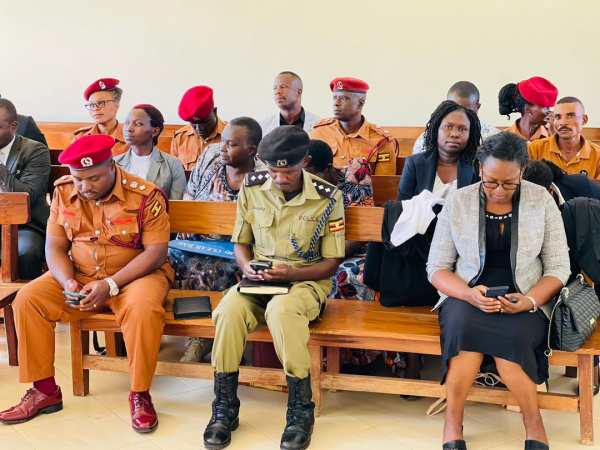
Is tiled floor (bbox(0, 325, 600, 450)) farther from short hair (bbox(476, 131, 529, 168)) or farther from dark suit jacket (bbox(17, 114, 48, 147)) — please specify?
dark suit jacket (bbox(17, 114, 48, 147))

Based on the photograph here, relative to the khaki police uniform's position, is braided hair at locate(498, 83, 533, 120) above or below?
above

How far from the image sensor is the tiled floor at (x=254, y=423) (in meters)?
2.63

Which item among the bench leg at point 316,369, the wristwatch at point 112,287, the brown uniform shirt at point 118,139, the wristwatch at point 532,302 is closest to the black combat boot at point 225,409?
the bench leg at point 316,369

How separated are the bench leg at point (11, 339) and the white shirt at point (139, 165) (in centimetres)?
104

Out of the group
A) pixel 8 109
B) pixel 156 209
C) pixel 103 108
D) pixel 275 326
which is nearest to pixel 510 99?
pixel 103 108

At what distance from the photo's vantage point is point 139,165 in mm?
4066

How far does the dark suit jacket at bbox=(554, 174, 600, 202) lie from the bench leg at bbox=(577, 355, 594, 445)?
2.50ft

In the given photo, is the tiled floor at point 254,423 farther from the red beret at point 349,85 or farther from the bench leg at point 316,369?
the red beret at point 349,85

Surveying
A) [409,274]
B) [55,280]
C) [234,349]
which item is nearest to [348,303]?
[409,274]

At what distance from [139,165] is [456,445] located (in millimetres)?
2431

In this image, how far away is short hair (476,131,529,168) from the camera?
2.62 m

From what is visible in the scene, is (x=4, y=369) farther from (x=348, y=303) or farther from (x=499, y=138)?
(x=499, y=138)

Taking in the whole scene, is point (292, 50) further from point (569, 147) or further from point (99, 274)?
point (99, 274)

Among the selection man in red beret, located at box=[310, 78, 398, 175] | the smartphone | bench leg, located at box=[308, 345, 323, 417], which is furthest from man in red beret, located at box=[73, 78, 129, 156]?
bench leg, located at box=[308, 345, 323, 417]
